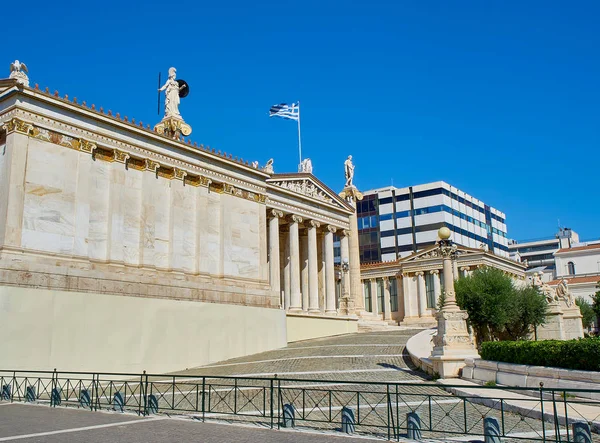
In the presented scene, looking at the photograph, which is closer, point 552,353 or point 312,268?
point 552,353

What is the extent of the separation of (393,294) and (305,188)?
91.7 feet

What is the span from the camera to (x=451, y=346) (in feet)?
74.9

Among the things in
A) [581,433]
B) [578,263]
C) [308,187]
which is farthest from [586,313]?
[581,433]

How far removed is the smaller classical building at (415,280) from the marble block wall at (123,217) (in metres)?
29.5

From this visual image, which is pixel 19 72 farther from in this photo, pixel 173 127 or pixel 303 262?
pixel 303 262

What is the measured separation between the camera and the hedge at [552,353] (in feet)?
54.4

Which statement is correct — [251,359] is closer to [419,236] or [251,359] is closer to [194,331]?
[194,331]

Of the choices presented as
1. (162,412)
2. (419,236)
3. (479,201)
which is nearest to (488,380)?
(162,412)

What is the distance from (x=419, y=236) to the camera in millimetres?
97000

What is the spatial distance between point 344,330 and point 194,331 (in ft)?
57.6

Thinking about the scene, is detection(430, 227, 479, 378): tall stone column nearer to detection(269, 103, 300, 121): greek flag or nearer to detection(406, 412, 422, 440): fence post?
detection(406, 412, 422, 440): fence post

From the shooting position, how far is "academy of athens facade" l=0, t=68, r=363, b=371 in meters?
26.9

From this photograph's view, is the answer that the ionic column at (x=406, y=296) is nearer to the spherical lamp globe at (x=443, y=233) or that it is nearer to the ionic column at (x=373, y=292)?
the ionic column at (x=373, y=292)

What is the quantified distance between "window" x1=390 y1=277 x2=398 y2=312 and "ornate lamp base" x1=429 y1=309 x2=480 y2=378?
1910 inches
